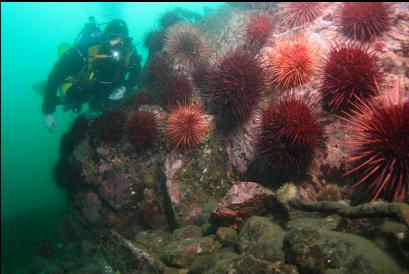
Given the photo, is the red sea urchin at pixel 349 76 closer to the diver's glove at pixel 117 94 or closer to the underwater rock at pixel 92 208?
the underwater rock at pixel 92 208

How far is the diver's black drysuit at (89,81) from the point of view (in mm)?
10328

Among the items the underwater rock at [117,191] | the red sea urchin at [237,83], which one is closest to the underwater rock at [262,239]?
the red sea urchin at [237,83]

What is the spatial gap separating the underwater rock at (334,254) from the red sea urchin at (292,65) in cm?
363

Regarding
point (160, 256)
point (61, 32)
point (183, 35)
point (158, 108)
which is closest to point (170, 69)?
point (183, 35)

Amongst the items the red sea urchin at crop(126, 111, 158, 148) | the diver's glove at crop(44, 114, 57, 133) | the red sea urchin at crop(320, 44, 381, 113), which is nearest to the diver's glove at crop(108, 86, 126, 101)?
the red sea urchin at crop(126, 111, 158, 148)

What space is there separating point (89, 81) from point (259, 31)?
590 centimetres

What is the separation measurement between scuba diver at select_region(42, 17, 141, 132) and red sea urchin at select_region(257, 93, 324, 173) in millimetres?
6469

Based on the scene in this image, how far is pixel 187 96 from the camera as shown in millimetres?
8695

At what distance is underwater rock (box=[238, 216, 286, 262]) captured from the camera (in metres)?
4.88

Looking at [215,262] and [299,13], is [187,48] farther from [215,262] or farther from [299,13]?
[215,262]

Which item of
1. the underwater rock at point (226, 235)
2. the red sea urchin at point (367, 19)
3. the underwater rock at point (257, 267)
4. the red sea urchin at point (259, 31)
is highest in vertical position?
the red sea urchin at point (259, 31)

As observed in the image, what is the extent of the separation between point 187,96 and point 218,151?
6.53ft

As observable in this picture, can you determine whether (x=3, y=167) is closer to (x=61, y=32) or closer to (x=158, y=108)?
(x=158, y=108)

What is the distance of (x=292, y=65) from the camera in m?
6.89
